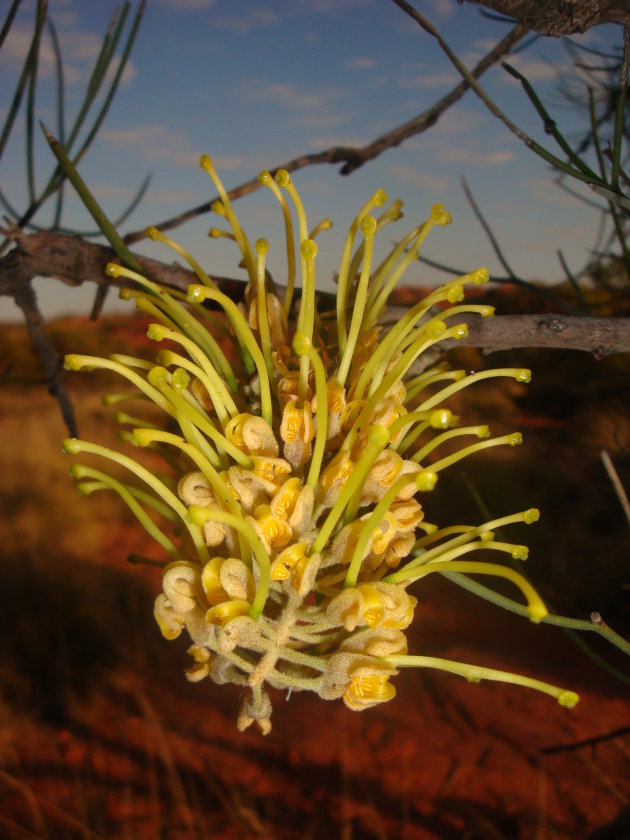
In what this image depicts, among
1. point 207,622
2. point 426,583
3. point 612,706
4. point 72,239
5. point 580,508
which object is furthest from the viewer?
point 426,583

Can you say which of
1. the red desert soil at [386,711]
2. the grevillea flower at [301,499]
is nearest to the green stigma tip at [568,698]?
the grevillea flower at [301,499]

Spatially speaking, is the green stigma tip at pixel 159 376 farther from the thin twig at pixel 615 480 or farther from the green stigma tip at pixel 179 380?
the thin twig at pixel 615 480

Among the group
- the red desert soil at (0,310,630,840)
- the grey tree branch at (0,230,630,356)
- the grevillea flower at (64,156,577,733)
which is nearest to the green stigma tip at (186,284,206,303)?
the grevillea flower at (64,156,577,733)

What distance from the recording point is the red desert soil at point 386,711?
2.62 feet

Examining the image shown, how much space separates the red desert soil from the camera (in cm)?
80

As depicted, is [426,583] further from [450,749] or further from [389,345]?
[389,345]

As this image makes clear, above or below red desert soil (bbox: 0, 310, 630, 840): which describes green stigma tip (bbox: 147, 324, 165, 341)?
above

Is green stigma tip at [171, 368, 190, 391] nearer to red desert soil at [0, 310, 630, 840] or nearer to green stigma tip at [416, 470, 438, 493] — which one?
green stigma tip at [416, 470, 438, 493]

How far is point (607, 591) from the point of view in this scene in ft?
2.89

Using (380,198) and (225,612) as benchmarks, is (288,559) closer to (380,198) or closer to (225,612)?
(225,612)

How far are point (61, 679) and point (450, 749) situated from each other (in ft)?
2.54

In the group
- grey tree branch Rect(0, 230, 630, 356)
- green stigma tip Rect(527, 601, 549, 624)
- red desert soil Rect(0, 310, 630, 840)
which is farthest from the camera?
red desert soil Rect(0, 310, 630, 840)

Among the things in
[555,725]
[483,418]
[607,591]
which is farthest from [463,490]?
[555,725]

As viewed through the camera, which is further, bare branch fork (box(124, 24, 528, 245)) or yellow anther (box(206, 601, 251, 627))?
bare branch fork (box(124, 24, 528, 245))
